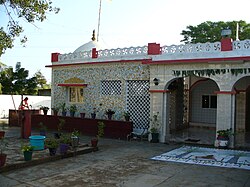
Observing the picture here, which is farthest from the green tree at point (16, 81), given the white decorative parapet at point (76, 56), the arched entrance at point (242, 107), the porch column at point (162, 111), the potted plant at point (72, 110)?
the arched entrance at point (242, 107)

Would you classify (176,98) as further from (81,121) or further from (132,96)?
(81,121)

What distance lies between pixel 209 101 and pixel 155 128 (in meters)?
5.86

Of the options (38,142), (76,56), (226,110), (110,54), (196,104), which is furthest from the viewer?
(196,104)

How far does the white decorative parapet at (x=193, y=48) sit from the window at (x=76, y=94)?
4.87m

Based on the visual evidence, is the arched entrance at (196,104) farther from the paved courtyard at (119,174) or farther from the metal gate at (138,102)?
the paved courtyard at (119,174)

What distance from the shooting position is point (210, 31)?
2422 cm

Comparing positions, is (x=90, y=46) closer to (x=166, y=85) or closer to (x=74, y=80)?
(x=74, y=80)

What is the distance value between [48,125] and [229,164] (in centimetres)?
920

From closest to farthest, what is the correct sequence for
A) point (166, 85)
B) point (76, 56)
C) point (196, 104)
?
1. point (166, 85)
2. point (76, 56)
3. point (196, 104)

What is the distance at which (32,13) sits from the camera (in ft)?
22.4

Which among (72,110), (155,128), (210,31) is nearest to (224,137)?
(155,128)

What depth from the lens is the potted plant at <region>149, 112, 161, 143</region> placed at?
1077 cm

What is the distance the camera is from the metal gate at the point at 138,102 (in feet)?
38.2

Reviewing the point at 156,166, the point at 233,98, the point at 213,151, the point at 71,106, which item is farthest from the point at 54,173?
the point at 71,106
